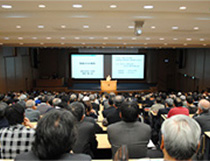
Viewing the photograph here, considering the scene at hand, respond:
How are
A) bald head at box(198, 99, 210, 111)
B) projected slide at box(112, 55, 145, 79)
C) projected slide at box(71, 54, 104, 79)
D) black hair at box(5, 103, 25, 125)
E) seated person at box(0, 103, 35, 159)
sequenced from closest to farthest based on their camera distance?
seated person at box(0, 103, 35, 159) → black hair at box(5, 103, 25, 125) → bald head at box(198, 99, 210, 111) → projected slide at box(71, 54, 104, 79) → projected slide at box(112, 55, 145, 79)

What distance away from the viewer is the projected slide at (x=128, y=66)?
19.8 meters

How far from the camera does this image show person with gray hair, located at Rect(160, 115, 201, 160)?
114 cm

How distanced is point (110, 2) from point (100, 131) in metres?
2.89

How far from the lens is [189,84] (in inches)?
739

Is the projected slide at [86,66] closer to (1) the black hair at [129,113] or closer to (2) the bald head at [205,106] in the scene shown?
(2) the bald head at [205,106]

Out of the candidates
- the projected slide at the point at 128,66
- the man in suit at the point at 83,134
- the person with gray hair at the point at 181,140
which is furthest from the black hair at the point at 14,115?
the projected slide at the point at 128,66

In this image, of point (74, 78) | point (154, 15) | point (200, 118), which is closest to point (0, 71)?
point (74, 78)

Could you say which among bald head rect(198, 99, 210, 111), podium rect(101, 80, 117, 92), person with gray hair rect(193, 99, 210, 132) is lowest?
podium rect(101, 80, 117, 92)

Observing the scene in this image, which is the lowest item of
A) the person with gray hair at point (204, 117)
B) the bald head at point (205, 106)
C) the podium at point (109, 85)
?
the podium at point (109, 85)

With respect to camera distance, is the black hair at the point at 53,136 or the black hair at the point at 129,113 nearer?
the black hair at the point at 53,136

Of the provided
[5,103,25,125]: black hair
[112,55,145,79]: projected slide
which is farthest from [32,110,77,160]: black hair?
[112,55,145,79]: projected slide

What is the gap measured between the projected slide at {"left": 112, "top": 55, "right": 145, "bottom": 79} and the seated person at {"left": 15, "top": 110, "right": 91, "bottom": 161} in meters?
18.8

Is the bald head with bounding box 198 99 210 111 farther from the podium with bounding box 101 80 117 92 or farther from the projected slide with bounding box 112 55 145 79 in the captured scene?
the projected slide with bounding box 112 55 145 79

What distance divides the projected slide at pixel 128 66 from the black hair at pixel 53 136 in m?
18.8
